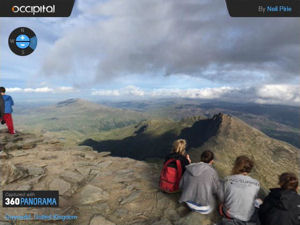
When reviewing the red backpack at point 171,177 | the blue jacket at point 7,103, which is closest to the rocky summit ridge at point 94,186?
the red backpack at point 171,177

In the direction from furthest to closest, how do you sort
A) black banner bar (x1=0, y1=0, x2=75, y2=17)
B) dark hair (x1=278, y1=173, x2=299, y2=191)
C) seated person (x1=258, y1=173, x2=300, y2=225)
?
black banner bar (x1=0, y1=0, x2=75, y2=17), dark hair (x1=278, y1=173, x2=299, y2=191), seated person (x1=258, y1=173, x2=300, y2=225)

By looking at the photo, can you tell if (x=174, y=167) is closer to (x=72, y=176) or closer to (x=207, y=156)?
(x=207, y=156)

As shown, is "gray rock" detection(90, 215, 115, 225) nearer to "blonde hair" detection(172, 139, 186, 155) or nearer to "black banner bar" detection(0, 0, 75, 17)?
"blonde hair" detection(172, 139, 186, 155)

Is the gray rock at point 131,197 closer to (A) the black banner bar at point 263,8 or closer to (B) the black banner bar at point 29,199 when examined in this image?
(B) the black banner bar at point 29,199

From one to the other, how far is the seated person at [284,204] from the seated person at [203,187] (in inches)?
62.1

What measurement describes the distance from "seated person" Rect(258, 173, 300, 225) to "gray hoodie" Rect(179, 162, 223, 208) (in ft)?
5.16

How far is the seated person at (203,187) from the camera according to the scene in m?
6.90

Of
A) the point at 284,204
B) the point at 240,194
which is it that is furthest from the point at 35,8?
the point at 284,204

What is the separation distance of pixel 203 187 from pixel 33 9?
34.6ft

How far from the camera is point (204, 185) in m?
6.89

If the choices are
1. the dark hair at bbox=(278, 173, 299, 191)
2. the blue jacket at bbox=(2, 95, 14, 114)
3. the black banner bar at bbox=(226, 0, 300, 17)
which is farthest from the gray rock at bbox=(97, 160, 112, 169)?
the black banner bar at bbox=(226, 0, 300, 17)

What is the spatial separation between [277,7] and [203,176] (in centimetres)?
790

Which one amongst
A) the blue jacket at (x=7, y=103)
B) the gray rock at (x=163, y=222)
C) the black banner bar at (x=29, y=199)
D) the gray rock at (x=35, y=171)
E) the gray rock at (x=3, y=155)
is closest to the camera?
the gray rock at (x=163, y=222)

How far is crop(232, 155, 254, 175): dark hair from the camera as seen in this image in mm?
6574
